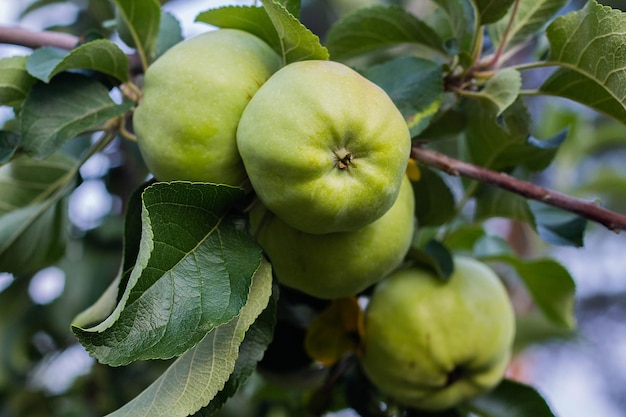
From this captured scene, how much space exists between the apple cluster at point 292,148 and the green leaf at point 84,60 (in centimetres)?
11

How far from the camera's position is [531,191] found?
861 mm

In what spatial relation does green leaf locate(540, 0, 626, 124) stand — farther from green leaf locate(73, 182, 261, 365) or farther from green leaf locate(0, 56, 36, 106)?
green leaf locate(0, 56, 36, 106)

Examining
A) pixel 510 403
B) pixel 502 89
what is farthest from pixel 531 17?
pixel 510 403

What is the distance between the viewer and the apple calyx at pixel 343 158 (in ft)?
2.23

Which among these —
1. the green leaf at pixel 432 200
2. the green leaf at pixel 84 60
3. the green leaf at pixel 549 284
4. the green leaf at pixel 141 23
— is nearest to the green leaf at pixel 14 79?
the green leaf at pixel 84 60

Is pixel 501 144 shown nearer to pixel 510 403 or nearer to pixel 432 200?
pixel 432 200

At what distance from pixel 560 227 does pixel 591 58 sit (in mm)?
291

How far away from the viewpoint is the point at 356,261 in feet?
2.59

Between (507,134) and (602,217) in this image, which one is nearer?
(602,217)

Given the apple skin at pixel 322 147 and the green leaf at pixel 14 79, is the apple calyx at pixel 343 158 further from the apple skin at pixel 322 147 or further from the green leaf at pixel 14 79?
the green leaf at pixel 14 79

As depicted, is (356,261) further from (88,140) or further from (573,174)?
(573,174)

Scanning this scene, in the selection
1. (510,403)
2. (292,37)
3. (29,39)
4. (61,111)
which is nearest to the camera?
(292,37)

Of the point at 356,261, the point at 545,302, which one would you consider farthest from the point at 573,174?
the point at 356,261

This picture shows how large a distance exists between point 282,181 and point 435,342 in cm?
49
